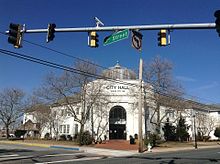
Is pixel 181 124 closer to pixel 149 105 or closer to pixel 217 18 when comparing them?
pixel 149 105

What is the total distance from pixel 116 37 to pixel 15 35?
184 inches

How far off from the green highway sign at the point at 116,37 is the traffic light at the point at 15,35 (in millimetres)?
4091

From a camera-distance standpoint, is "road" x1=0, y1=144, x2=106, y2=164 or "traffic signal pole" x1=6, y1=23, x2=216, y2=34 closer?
"traffic signal pole" x1=6, y1=23, x2=216, y2=34

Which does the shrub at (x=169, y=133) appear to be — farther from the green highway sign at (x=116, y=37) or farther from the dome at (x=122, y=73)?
the green highway sign at (x=116, y=37)

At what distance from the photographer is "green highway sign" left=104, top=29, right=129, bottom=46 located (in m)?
13.9

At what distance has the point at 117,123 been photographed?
58312mm

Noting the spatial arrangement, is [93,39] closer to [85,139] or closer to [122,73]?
[85,139]

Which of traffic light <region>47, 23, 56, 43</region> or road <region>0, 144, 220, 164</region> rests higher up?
traffic light <region>47, 23, 56, 43</region>

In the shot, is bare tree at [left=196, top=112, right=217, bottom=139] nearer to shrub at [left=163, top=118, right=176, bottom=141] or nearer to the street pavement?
shrub at [left=163, top=118, right=176, bottom=141]

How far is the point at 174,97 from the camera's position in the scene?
4903cm

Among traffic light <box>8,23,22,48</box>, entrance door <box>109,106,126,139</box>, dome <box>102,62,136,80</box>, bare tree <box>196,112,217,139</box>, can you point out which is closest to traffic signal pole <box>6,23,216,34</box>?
traffic light <box>8,23,22,48</box>

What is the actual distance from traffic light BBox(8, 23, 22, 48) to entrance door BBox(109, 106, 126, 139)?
44.8 metres

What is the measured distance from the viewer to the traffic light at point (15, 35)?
14.4 meters

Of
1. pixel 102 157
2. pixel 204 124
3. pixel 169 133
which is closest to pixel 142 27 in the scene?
pixel 102 157
